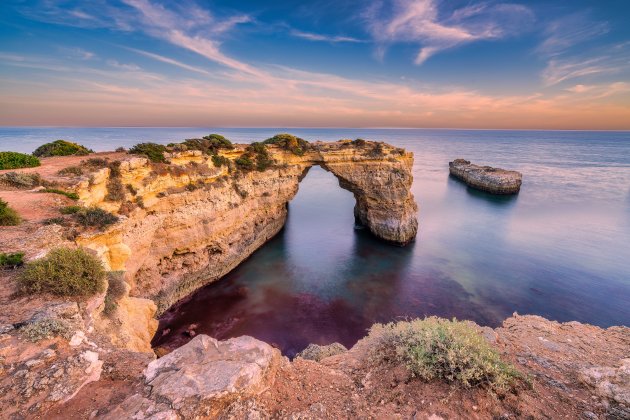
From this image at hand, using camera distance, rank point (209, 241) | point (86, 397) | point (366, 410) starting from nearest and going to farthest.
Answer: point (86, 397), point (366, 410), point (209, 241)

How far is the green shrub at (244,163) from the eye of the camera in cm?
2180

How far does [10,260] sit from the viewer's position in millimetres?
6199

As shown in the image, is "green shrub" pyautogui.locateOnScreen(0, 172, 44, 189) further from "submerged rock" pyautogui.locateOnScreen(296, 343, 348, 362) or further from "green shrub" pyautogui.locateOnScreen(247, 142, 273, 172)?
"green shrub" pyautogui.locateOnScreen(247, 142, 273, 172)

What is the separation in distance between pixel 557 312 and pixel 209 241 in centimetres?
2201

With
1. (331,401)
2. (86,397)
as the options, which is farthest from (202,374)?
(331,401)

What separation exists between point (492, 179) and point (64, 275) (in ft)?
169

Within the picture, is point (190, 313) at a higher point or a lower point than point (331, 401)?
lower

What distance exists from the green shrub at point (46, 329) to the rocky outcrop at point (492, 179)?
50.9 m

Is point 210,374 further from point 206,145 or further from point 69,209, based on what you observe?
point 206,145

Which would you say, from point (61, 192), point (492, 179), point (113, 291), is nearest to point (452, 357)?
point (113, 291)

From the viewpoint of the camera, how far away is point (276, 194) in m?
24.5

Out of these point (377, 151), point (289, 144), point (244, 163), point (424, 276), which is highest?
point (289, 144)

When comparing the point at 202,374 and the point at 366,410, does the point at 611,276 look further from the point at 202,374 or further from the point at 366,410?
the point at 202,374

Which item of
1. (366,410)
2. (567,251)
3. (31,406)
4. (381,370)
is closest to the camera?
(31,406)
